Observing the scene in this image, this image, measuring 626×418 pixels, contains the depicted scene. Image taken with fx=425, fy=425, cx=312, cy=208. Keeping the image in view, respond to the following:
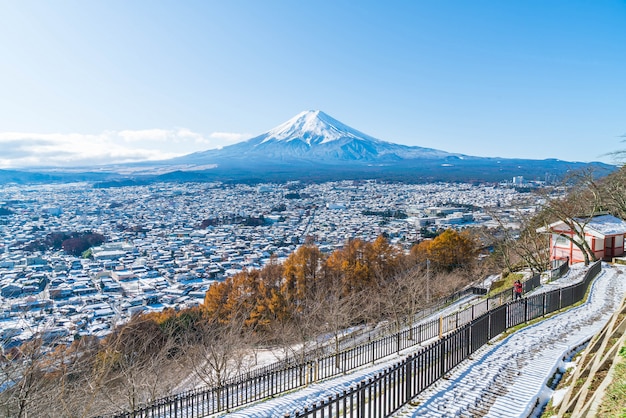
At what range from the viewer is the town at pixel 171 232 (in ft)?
87.0

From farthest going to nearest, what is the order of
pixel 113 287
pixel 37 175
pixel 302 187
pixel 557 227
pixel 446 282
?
pixel 37 175
pixel 302 187
pixel 113 287
pixel 446 282
pixel 557 227

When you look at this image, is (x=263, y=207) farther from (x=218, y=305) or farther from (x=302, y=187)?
(x=218, y=305)

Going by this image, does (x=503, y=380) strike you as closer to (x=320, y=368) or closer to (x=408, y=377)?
(x=408, y=377)

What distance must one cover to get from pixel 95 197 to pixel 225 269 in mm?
98223

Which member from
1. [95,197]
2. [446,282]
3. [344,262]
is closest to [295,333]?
[344,262]

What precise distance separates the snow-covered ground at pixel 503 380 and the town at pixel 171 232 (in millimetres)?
Result: 6590

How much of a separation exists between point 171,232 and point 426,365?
213 feet

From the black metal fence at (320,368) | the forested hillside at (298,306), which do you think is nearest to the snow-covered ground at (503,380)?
the black metal fence at (320,368)

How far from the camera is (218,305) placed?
25734 millimetres

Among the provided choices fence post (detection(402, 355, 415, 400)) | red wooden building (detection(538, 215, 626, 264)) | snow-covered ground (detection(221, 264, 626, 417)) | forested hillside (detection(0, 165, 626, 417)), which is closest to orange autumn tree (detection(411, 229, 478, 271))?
forested hillside (detection(0, 165, 626, 417))

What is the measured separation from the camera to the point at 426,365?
6.97 meters

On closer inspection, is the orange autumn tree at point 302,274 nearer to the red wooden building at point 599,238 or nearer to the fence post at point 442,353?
the red wooden building at point 599,238

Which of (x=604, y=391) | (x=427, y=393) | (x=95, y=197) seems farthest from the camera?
(x=95, y=197)

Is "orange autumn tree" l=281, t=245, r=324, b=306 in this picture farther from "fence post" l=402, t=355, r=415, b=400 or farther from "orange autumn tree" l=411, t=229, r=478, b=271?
"fence post" l=402, t=355, r=415, b=400
